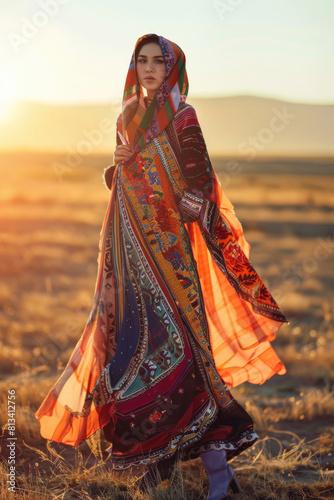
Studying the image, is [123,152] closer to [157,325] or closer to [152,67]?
[152,67]

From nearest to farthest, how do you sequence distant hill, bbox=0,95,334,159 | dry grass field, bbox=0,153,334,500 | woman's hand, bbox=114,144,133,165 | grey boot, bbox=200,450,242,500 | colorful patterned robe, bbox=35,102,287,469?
colorful patterned robe, bbox=35,102,287,469
grey boot, bbox=200,450,242,500
woman's hand, bbox=114,144,133,165
dry grass field, bbox=0,153,334,500
distant hill, bbox=0,95,334,159

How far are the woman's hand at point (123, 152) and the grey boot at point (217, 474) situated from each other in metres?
1.75

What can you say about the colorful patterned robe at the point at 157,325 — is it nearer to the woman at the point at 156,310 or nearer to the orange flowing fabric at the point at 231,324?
the woman at the point at 156,310

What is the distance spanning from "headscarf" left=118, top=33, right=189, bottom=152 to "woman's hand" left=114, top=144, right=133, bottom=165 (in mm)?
39

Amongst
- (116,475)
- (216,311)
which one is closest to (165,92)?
(216,311)

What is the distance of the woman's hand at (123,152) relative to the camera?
3.89 meters

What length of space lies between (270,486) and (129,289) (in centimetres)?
152

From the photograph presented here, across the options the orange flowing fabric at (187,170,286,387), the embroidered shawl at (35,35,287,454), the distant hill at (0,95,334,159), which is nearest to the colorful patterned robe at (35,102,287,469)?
the embroidered shawl at (35,35,287,454)

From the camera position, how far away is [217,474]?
3803 millimetres

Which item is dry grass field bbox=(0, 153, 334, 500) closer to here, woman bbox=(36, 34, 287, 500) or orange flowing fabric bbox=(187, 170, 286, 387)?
woman bbox=(36, 34, 287, 500)

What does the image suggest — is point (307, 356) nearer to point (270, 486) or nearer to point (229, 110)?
point (270, 486)

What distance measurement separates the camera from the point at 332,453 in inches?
193

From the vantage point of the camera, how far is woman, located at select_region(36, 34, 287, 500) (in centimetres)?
364

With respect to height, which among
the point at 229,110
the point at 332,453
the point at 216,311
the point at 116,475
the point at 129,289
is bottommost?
the point at 332,453
